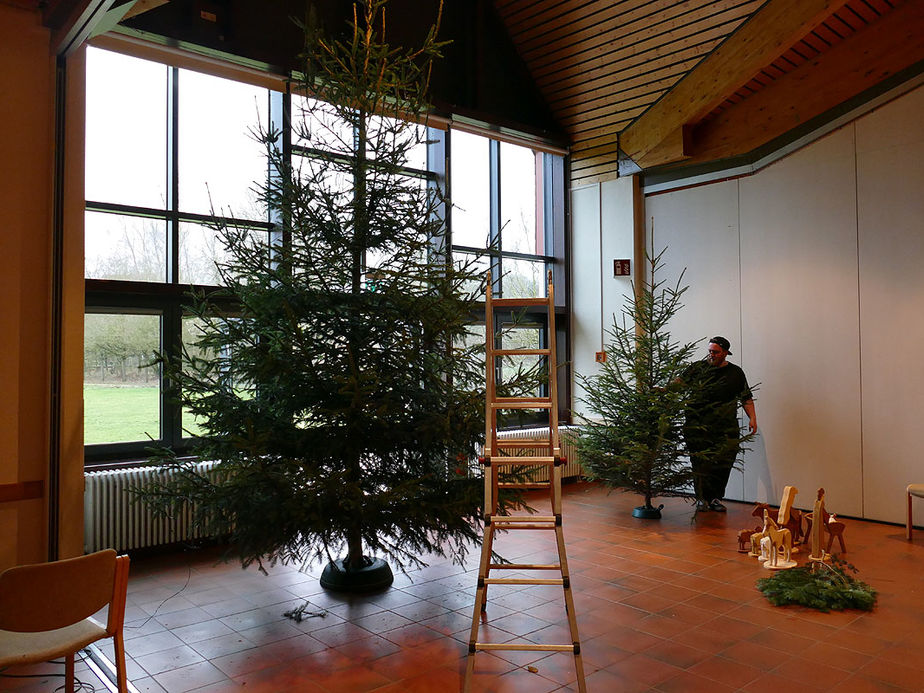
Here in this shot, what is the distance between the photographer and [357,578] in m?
5.10

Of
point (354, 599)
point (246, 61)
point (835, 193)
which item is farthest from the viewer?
point (835, 193)

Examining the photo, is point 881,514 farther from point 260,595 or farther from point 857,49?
point 260,595

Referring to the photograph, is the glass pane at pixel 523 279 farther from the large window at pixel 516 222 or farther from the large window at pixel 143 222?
the large window at pixel 143 222

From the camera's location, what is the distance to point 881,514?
6996mm

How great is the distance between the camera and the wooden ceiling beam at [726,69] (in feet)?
22.1

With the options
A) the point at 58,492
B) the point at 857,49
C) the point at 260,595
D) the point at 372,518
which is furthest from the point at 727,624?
the point at 857,49

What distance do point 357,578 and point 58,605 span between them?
8.38 feet

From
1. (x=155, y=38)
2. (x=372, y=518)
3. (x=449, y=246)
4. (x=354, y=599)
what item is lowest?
(x=354, y=599)

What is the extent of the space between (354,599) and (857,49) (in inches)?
265

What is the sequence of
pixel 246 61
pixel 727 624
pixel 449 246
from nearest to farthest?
pixel 727 624
pixel 246 61
pixel 449 246

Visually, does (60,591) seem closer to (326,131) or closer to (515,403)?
(515,403)

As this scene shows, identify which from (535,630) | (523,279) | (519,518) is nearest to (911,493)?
(535,630)

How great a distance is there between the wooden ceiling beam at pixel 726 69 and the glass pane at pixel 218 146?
A: 4.46 meters

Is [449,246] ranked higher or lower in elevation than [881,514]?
A: higher
